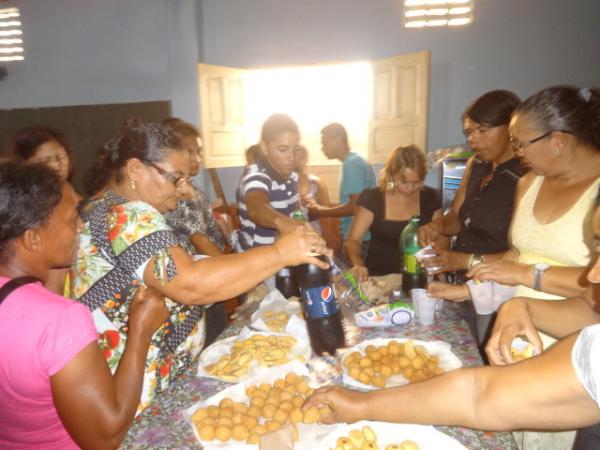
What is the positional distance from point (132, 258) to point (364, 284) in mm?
1269

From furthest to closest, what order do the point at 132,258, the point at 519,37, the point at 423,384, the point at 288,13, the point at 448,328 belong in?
the point at 288,13 → the point at 519,37 → the point at 448,328 → the point at 132,258 → the point at 423,384

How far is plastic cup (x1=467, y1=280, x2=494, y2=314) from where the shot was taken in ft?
6.31

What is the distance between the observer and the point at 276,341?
1.69 metres

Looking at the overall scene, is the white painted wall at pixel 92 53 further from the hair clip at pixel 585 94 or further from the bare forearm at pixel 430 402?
the bare forearm at pixel 430 402

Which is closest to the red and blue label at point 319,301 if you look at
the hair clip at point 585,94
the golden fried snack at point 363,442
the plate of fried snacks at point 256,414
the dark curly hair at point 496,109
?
the plate of fried snacks at point 256,414

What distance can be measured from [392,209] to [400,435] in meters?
1.93

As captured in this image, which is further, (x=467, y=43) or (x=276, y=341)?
(x=467, y=43)

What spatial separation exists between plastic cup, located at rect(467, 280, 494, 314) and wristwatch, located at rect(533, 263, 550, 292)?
0.71 feet

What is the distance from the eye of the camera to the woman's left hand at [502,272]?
69.5 inches

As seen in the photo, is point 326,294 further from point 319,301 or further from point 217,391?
point 217,391

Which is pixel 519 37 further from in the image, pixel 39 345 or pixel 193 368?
pixel 39 345

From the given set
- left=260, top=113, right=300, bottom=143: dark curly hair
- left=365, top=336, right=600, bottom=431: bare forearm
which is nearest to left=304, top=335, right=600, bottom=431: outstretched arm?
left=365, top=336, right=600, bottom=431: bare forearm

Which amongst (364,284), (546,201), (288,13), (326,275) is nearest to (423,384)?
(326,275)

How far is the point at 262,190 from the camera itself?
112 inches
